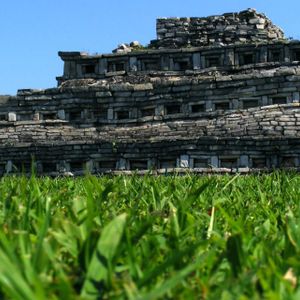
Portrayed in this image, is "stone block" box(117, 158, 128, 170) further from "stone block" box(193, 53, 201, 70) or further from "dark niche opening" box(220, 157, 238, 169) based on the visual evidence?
"stone block" box(193, 53, 201, 70)

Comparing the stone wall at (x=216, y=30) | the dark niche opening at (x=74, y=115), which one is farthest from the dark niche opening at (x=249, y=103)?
the stone wall at (x=216, y=30)

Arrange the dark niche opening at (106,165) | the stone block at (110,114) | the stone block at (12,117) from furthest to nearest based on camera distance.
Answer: the stone block at (12,117) → the stone block at (110,114) → the dark niche opening at (106,165)

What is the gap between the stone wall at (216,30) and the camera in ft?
72.5

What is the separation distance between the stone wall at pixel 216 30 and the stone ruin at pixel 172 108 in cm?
4

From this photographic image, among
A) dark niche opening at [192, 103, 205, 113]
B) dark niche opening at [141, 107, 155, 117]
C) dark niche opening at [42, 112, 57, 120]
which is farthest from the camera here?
dark niche opening at [42, 112, 57, 120]

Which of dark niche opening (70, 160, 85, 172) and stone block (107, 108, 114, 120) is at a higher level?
stone block (107, 108, 114, 120)

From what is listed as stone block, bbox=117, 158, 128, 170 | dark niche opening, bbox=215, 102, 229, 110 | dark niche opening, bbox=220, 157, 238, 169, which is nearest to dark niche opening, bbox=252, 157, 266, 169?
dark niche opening, bbox=220, 157, 238, 169

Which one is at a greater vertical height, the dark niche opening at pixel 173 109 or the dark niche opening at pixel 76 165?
the dark niche opening at pixel 173 109

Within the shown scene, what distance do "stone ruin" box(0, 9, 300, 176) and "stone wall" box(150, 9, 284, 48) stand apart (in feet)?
0.12

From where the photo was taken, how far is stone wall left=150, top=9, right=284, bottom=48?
22.1 metres

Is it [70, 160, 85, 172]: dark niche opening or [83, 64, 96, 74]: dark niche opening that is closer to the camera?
[70, 160, 85, 172]: dark niche opening

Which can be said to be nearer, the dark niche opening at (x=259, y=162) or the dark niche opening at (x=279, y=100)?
the dark niche opening at (x=259, y=162)

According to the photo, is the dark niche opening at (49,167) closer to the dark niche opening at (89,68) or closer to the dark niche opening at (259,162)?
the dark niche opening at (259,162)

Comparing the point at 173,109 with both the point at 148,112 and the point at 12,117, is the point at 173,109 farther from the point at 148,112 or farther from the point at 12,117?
the point at 12,117
